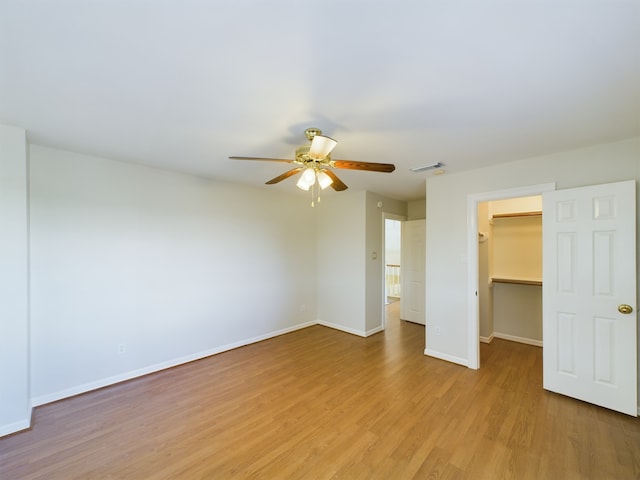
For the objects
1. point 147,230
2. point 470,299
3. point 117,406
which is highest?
point 147,230

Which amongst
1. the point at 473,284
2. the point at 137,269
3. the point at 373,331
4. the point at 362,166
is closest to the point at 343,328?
the point at 373,331

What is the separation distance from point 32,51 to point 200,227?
2464mm

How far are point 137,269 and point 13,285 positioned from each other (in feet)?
3.34

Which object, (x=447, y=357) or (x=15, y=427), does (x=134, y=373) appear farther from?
(x=447, y=357)

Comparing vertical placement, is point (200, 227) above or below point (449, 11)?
below

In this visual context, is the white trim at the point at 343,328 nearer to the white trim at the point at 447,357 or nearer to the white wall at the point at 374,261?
the white wall at the point at 374,261

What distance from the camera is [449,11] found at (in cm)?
114

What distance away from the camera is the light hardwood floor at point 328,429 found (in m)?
1.84

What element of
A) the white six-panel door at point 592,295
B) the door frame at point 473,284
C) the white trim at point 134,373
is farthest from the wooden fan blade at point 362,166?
the white trim at point 134,373

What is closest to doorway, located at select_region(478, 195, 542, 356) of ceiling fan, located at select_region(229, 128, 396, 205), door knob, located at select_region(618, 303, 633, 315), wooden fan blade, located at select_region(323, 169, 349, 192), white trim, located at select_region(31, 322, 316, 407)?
door knob, located at select_region(618, 303, 633, 315)

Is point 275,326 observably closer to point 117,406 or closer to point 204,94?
point 117,406

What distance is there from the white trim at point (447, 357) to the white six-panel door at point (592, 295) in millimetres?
799

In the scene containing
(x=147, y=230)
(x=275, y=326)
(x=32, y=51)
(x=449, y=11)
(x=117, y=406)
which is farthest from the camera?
(x=275, y=326)

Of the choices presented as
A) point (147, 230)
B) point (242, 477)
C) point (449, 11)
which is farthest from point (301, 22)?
point (147, 230)
